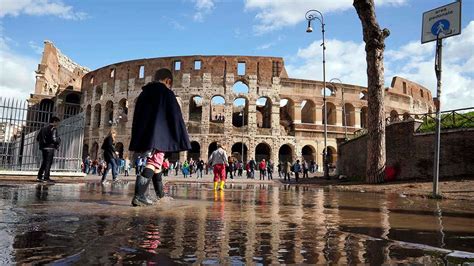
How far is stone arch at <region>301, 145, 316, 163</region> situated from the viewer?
36.0 m

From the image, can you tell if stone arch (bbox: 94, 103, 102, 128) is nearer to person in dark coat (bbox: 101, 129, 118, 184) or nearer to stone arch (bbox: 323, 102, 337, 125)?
stone arch (bbox: 323, 102, 337, 125)

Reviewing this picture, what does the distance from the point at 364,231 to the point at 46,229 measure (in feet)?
7.06

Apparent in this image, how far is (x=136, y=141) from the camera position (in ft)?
13.5

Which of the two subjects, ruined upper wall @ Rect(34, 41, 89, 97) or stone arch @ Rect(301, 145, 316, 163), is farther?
ruined upper wall @ Rect(34, 41, 89, 97)

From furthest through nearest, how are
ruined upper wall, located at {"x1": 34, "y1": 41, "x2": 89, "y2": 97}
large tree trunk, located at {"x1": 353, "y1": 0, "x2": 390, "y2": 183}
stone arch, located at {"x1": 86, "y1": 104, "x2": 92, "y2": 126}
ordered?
ruined upper wall, located at {"x1": 34, "y1": 41, "x2": 89, "y2": 97}
stone arch, located at {"x1": 86, "y1": 104, "x2": 92, "y2": 126}
large tree trunk, located at {"x1": 353, "y1": 0, "x2": 390, "y2": 183}

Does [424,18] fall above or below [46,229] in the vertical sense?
above

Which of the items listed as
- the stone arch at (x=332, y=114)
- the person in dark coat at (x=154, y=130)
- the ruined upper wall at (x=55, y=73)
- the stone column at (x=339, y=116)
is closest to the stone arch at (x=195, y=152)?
the stone arch at (x=332, y=114)

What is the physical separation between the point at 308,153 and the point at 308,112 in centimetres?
435

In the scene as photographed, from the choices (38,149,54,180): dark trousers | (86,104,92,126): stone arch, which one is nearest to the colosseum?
(86,104,92,126): stone arch

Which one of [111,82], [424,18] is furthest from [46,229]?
[111,82]

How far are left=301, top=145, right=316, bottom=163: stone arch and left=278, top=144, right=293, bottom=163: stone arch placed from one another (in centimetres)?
146

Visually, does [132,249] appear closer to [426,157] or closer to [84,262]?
[84,262]

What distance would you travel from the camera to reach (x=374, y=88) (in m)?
12.7

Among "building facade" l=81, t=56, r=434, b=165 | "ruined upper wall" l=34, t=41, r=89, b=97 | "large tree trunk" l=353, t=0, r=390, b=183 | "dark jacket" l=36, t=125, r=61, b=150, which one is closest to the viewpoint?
"dark jacket" l=36, t=125, r=61, b=150
